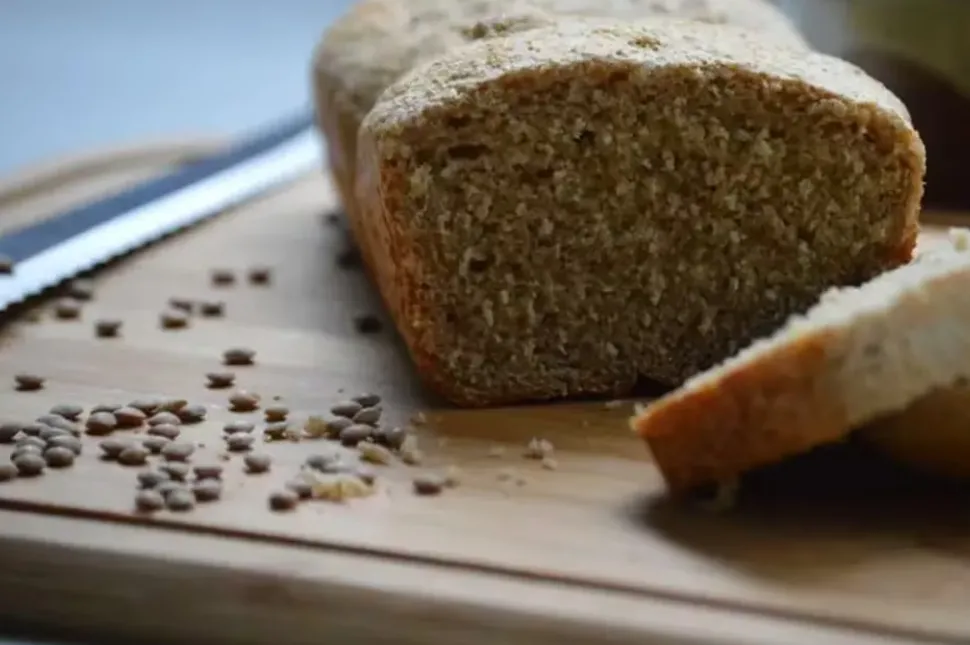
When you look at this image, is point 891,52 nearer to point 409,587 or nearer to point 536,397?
point 536,397

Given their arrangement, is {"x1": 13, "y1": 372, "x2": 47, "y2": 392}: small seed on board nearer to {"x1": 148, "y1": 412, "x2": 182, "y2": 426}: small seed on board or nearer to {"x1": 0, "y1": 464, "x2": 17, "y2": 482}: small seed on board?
{"x1": 148, "y1": 412, "x2": 182, "y2": 426}: small seed on board

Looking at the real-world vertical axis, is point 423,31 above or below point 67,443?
above

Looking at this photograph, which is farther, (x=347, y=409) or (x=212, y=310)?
(x=212, y=310)

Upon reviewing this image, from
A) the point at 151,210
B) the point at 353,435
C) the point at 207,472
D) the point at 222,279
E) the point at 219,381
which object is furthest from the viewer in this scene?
the point at 151,210

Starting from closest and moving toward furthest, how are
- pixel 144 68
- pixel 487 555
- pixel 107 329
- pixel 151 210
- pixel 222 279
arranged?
pixel 487 555 < pixel 107 329 < pixel 222 279 < pixel 151 210 < pixel 144 68

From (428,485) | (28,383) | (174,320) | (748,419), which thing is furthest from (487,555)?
(174,320)

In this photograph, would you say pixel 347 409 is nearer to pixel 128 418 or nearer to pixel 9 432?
pixel 128 418

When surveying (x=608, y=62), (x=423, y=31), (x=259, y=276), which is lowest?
(x=259, y=276)
